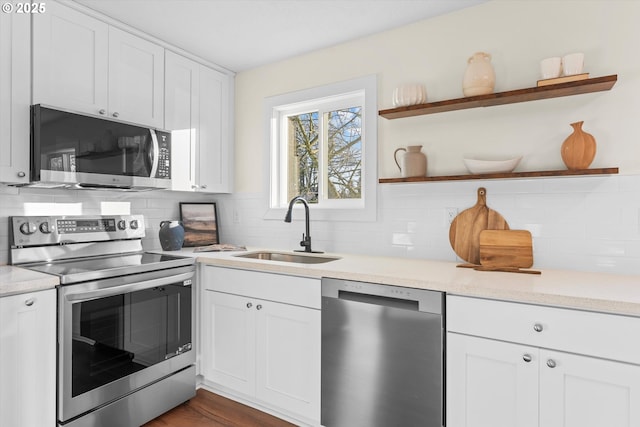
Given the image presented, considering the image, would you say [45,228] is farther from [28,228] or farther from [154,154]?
[154,154]

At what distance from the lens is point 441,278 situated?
1.63 m

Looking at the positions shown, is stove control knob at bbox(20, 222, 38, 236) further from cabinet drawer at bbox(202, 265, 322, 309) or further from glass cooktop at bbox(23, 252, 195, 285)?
cabinet drawer at bbox(202, 265, 322, 309)

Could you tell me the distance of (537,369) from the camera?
138cm

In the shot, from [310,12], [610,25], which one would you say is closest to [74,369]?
[310,12]

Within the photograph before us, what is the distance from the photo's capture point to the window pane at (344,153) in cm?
268

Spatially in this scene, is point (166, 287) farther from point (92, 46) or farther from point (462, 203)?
point (462, 203)

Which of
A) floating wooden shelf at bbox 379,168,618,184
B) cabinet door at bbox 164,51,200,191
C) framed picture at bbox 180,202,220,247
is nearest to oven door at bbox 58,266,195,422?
framed picture at bbox 180,202,220,247

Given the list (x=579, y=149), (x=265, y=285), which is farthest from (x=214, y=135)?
(x=579, y=149)

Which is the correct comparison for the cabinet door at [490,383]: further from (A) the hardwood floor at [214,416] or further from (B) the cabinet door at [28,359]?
(B) the cabinet door at [28,359]

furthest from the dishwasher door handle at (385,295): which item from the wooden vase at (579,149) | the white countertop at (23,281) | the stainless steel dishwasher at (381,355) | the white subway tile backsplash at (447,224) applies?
the white countertop at (23,281)

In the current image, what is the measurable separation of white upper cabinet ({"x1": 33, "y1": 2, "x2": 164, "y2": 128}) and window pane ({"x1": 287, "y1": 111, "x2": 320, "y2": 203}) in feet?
3.39

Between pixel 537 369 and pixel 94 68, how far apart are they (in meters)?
2.76

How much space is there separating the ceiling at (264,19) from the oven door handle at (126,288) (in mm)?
1614

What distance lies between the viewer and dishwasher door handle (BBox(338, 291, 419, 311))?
5.38 ft
